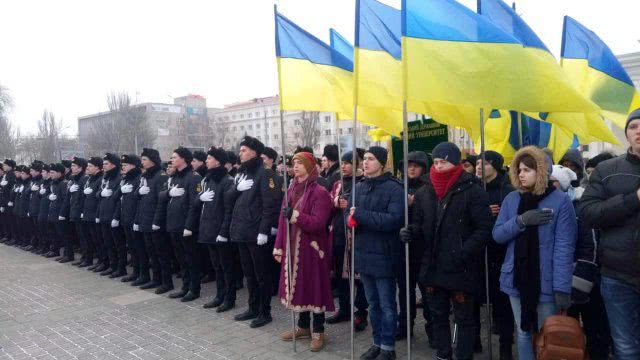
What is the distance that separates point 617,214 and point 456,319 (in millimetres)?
1562

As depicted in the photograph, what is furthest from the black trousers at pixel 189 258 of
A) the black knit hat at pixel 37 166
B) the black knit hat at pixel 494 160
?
the black knit hat at pixel 37 166

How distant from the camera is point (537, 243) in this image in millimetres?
3402

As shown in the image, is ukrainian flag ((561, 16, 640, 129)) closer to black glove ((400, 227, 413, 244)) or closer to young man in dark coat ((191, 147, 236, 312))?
black glove ((400, 227, 413, 244))

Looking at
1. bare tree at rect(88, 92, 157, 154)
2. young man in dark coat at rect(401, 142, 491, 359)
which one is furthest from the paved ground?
bare tree at rect(88, 92, 157, 154)

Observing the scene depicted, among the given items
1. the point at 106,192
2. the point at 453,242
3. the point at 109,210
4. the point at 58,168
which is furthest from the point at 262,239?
the point at 58,168

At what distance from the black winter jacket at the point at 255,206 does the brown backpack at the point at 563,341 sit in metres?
3.31

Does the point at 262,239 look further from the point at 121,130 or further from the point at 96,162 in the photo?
the point at 121,130

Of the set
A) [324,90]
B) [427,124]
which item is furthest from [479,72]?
[427,124]

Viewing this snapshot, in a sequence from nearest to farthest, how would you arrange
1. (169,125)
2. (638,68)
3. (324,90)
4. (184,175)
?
(324,90), (184,175), (638,68), (169,125)

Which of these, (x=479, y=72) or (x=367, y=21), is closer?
(x=479, y=72)

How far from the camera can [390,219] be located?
4262 millimetres

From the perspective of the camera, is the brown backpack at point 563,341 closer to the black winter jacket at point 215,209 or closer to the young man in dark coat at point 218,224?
the young man in dark coat at point 218,224

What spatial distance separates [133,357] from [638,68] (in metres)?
40.5

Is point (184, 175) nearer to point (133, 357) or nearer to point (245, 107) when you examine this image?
point (133, 357)
